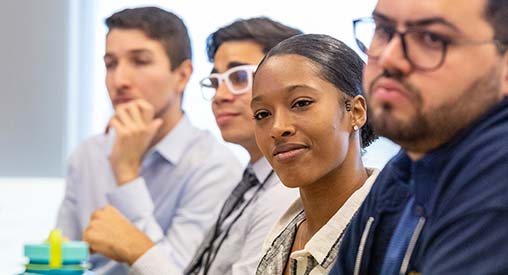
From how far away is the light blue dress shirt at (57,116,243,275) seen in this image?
93.0 inches

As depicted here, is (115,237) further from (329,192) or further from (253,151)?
(329,192)

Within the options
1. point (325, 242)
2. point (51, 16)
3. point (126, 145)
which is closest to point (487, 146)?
point (325, 242)

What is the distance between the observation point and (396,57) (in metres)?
0.92

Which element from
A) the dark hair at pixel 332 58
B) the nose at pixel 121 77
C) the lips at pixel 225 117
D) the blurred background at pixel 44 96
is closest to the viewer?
the dark hair at pixel 332 58

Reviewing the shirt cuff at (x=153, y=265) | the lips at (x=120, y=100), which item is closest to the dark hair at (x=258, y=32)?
the lips at (x=120, y=100)

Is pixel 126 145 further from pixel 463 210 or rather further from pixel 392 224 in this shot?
pixel 463 210

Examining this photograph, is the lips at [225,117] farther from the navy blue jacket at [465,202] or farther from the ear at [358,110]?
the navy blue jacket at [465,202]

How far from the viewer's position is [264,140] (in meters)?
1.51

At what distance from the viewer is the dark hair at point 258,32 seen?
2.27m

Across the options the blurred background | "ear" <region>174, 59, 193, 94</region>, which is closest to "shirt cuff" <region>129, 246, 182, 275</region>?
"ear" <region>174, 59, 193, 94</region>

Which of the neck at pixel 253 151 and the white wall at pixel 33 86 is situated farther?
the white wall at pixel 33 86

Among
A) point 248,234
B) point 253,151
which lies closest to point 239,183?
point 253,151

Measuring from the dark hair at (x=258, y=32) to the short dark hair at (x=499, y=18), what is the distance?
1.36 meters

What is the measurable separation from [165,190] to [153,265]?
52 centimetres
